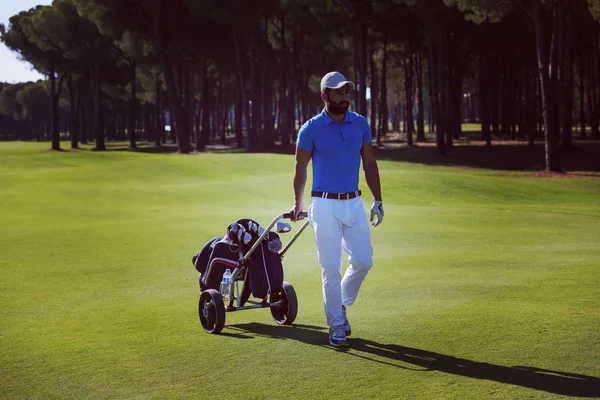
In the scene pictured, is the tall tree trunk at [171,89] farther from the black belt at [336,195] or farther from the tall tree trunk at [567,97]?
the black belt at [336,195]

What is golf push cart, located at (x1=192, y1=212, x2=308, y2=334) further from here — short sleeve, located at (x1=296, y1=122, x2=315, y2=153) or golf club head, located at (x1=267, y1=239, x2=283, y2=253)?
short sleeve, located at (x1=296, y1=122, x2=315, y2=153)

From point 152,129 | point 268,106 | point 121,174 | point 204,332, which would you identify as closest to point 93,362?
point 204,332

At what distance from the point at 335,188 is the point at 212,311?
5.91ft

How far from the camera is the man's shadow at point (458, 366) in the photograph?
6145mm

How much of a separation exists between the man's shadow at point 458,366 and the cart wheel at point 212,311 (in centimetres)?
21

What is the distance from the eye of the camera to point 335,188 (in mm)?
7613

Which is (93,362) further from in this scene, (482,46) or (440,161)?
(482,46)

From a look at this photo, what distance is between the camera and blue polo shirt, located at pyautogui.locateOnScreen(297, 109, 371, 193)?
300 inches

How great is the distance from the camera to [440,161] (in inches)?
2063

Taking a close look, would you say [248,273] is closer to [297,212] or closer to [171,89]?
[297,212]

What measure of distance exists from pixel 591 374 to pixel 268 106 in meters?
63.4

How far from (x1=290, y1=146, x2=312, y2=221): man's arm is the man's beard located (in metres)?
0.43

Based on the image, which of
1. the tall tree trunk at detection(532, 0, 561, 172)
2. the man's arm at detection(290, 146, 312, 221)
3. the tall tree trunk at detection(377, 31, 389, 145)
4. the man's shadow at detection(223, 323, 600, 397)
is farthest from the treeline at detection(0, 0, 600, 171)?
the man's shadow at detection(223, 323, 600, 397)

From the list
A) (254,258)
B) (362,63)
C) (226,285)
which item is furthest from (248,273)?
(362,63)
